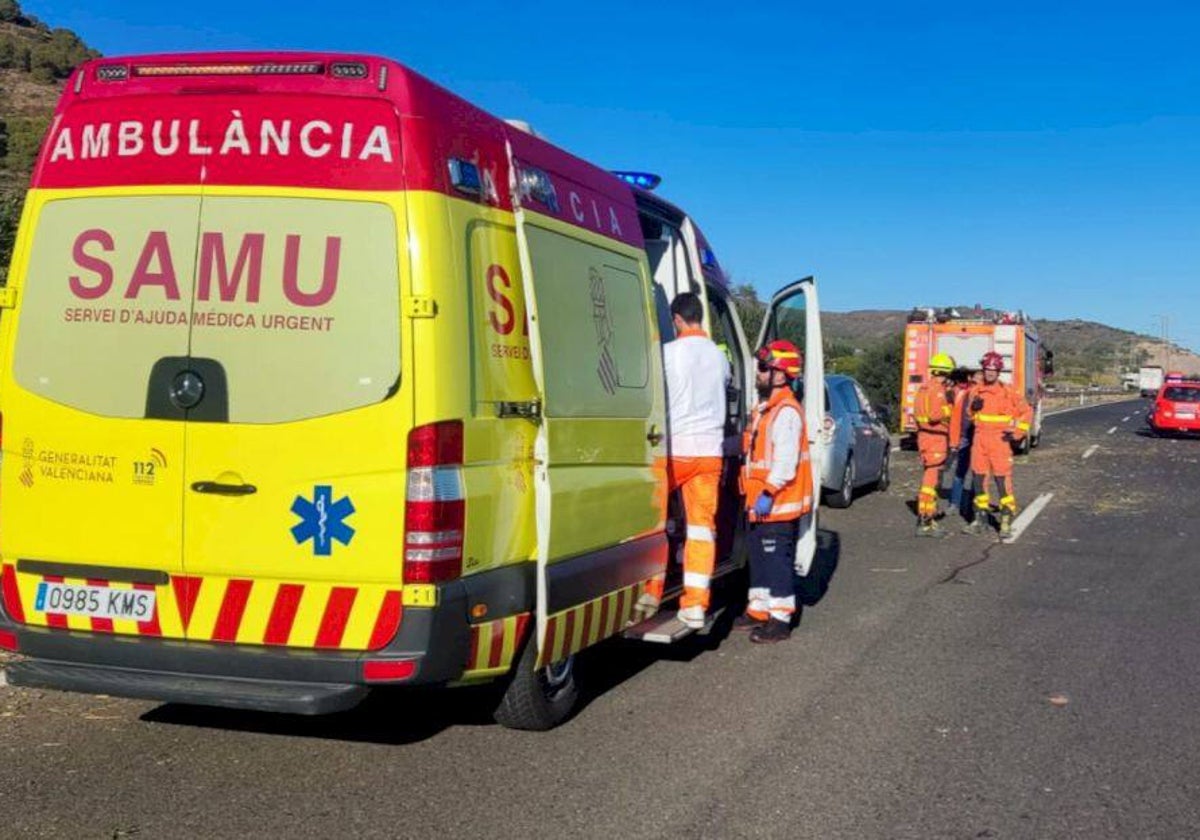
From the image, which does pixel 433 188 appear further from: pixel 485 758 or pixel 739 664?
pixel 739 664

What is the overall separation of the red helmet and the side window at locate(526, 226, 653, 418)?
1.30 m

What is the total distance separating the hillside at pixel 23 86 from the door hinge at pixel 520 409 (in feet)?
48.4

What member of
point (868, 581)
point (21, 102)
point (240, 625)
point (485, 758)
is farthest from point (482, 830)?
point (21, 102)

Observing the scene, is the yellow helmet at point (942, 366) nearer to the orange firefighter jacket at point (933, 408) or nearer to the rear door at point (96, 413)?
the orange firefighter jacket at point (933, 408)

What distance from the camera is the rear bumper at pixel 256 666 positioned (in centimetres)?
422

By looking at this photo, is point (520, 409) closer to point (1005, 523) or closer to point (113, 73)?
point (113, 73)

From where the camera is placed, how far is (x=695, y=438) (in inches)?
253

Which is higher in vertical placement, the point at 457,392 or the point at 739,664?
the point at 457,392

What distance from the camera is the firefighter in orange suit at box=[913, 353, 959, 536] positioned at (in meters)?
12.1

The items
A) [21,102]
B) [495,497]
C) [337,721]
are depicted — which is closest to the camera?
[495,497]

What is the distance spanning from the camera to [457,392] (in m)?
4.28

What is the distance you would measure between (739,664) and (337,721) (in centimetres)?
233

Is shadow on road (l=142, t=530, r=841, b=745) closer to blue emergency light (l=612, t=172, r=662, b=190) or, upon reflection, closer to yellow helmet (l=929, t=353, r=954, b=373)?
blue emergency light (l=612, t=172, r=662, b=190)

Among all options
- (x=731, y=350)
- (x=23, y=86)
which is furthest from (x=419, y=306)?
(x=23, y=86)
